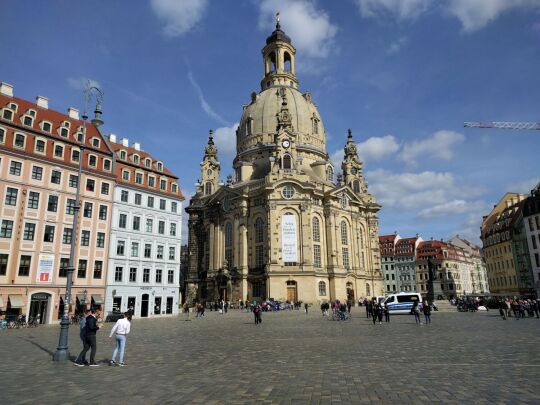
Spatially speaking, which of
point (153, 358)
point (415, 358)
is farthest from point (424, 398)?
point (153, 358)

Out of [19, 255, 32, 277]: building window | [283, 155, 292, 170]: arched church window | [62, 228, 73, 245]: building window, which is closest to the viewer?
[19, 255, 32, 277]: building window

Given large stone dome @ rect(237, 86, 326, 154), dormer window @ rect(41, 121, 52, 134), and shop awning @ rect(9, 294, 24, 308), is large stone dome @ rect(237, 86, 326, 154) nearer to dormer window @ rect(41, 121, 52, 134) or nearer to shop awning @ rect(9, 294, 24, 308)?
dormer window @ rect(41, 121, 52, 134)

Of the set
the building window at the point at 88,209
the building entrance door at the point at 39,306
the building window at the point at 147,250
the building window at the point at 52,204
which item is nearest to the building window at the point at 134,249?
the building window at the point at 147,250

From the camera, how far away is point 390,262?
12275 cm

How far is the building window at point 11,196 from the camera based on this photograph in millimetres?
36406

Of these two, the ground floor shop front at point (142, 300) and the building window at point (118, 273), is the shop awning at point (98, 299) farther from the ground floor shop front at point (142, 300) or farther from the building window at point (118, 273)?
the building window at point (118, 273)

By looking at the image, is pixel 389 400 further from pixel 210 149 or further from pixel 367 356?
pixel 210 149

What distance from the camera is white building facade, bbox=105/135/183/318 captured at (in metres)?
45.0

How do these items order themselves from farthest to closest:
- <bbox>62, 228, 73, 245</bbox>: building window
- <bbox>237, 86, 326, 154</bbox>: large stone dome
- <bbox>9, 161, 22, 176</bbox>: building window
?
<bbox>237, 86, 326, 154</bbox>: large stone dome
<bbox>62, 228, 73, 245</bbox>: building window
<bbox>9, 161, 22, 176</bbox>: building window

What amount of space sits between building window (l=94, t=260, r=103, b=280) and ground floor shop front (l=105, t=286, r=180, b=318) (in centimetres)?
193

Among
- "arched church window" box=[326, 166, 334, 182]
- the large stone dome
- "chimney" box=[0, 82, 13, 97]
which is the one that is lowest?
"chimney" box=[0, 82, 13, 97]

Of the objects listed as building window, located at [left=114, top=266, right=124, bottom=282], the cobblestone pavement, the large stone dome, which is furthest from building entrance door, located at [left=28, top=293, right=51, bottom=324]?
the large stone dome

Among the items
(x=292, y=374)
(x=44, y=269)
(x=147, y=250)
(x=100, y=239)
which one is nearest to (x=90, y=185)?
(x=100, y=239)

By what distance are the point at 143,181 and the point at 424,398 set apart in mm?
45525
